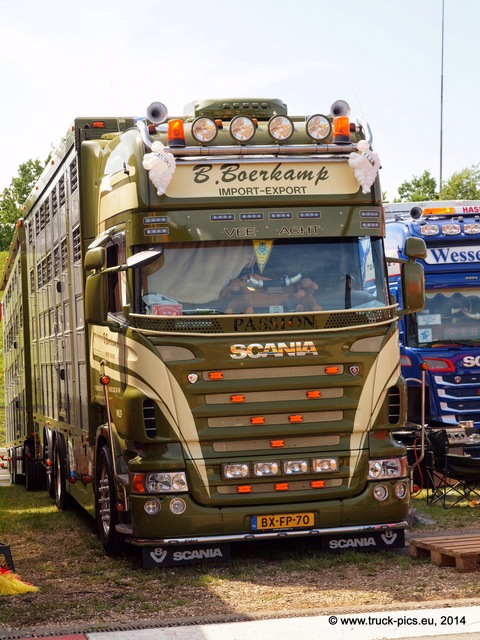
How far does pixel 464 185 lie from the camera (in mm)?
85438

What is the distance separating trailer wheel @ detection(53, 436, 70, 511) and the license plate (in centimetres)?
508

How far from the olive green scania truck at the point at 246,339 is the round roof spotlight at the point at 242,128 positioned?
0.02 m

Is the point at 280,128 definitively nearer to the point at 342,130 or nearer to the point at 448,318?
the point at 342,130

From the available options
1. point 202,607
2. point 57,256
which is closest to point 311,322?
point 202,607

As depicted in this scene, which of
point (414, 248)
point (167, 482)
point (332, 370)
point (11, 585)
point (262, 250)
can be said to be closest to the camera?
point (11, 585)

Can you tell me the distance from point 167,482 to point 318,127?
349 centimetres

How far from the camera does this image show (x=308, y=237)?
10.9 meters

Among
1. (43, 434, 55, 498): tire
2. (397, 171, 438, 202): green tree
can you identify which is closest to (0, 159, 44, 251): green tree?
(397, 171, 438, 202): green tree

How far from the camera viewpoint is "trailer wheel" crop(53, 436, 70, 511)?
15.4 metres

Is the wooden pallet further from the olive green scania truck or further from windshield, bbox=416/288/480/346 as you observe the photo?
windshield, bbox=416/288/480/346

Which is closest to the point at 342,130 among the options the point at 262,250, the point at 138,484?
the point at 262,250

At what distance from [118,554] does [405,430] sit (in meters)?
5.38

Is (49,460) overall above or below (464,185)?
below

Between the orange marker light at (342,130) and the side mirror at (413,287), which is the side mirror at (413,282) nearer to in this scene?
the side mirror at (413,287)
